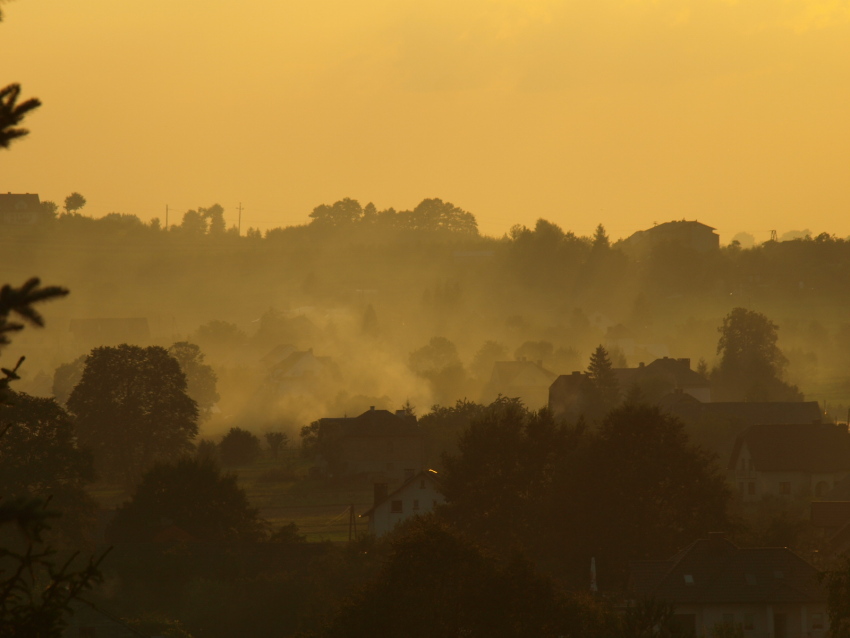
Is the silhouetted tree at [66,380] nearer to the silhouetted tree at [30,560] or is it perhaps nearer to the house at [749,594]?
the house at [749,594]

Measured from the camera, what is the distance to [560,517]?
46.2 metres

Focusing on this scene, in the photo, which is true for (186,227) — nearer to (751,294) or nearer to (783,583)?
(751,294)

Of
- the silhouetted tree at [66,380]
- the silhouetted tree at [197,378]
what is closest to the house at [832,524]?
the silhouetted tree at [197,378]

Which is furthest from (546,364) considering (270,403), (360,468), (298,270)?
(298,270)

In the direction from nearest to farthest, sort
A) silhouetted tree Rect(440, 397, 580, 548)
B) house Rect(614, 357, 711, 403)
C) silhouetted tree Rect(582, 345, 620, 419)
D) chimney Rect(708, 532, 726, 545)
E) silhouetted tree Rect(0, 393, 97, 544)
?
1. chimney Rect(708, 532, 726, 545)
2. silhouetted tree Rect(0, 393, 97, 544)
3. silhouetted tree Rect(440, 397, 580, 548)
4. silhouetted tree Rect(582, 345, 620, 419)
5. house Rect(614, 357, 711, 403)

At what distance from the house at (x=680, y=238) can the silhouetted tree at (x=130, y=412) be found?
9354 centimetres

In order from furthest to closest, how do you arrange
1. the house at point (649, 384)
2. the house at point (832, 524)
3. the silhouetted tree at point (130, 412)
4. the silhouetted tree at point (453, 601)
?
1. the house at point (649, 384)
2. the silhouetted tree at point (130, 412)
3. the house at point (832, 524)
4. the silhouetted tree at point (453, 601)

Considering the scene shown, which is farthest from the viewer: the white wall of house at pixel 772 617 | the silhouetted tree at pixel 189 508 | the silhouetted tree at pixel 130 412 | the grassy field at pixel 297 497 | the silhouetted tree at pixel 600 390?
the silhouetted tree at pixel 600 390

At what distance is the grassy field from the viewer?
53.7m

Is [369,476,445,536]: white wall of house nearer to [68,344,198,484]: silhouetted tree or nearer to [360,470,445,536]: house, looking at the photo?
[360,470,445,536]: house

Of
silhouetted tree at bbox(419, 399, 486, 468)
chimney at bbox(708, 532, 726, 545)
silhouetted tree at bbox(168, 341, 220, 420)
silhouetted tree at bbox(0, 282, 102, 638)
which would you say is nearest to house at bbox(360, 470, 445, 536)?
silhouetted tree at bbox(419, 399, 486, 468)

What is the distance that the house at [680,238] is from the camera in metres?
157

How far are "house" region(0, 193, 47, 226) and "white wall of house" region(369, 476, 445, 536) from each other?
135 m

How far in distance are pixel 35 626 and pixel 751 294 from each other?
466 feet
